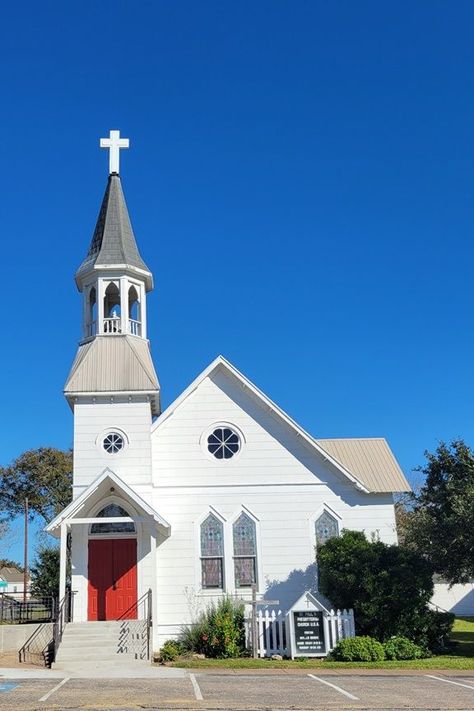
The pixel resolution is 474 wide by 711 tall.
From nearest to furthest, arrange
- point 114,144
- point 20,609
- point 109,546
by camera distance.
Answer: point 109,546
point 20,609
point 114,144

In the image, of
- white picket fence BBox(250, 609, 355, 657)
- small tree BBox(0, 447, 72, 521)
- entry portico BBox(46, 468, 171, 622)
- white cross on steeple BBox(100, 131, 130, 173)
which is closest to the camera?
white picket fence BBox(250, 609, 355, 657)

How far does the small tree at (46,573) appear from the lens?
27469 millimetres

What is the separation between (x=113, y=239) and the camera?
25562mm

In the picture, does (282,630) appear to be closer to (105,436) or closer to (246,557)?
(246,557)

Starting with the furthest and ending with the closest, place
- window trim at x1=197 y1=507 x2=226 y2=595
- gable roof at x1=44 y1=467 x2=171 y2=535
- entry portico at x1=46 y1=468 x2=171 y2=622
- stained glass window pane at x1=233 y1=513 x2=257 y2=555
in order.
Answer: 1. stained glass window pane at x1=233 y1=513 x2=257 y2=555
2. window trim at x1=197 y1=507 x2=226 y2=595
3. entry portico at x1=46 y1=468 x2=171 y2=622
4. gable roof at x1=44 y1=467 x2=171 y2=535

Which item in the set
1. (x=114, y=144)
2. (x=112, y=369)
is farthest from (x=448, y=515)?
(x=114, y=144)

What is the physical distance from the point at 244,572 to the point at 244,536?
1.07 m

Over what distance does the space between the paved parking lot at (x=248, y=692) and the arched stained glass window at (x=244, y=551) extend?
593cm

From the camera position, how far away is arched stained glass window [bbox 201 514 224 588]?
22250 mm

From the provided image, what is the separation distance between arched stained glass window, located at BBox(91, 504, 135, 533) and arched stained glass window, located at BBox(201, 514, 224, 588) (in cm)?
226

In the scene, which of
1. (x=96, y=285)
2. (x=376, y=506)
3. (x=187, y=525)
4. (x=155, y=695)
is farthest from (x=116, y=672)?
(x=96, y=285)

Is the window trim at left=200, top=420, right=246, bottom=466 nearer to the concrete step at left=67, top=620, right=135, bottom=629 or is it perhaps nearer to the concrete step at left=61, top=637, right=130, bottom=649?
the concrete step at left=67, top=620, right=135, bottom=629

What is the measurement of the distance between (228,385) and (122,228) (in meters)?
6.93

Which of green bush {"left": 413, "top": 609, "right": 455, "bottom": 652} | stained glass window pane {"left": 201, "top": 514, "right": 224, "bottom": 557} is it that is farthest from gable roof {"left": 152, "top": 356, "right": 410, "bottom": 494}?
green bush {"left": 413, "top": 609, "right": 455, "bottom": 652}
